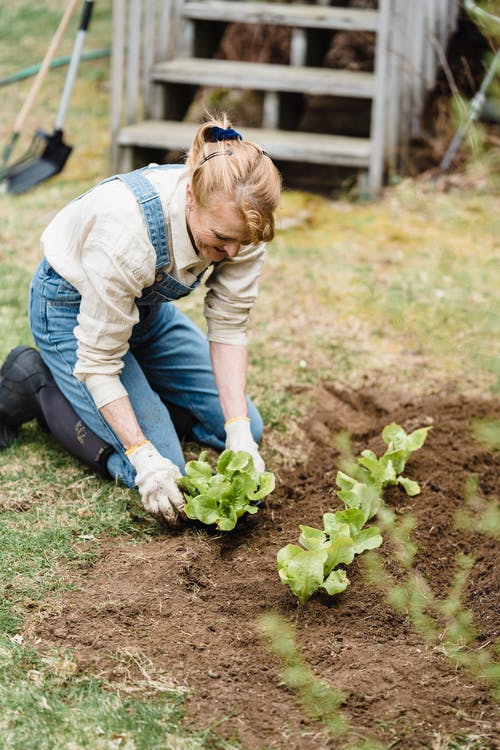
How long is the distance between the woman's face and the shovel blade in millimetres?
3688

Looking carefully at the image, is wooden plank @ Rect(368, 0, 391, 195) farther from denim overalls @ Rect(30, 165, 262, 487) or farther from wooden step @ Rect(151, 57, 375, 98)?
denim overalls @ Rect(30, 165, 262, 487)

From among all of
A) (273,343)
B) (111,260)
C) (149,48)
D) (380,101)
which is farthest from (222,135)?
(149,48)

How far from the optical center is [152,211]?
8.31 feet

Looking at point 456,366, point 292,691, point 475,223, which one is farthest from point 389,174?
point 292,691

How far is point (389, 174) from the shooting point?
19.6ft

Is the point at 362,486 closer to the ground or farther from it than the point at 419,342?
farther from it

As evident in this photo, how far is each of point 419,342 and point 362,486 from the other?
162 centimetres

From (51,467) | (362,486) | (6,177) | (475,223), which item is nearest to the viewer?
(362,486)

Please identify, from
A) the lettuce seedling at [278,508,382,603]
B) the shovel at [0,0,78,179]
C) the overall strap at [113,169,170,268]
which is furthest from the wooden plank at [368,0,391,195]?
the lettuce seedling at [278,508,382,603]

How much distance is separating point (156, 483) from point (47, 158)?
4003 millimetres

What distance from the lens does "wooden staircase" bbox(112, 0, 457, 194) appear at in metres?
5.62

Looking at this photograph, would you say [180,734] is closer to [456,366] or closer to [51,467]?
[51,467]

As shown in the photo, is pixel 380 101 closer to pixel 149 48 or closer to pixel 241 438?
pixel 149 48

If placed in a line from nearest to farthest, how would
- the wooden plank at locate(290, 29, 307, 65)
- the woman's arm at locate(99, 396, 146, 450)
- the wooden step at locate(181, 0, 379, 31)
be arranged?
1. the woman's arm at locate(99, 396, 146, 450)
2. the wooden step at locate(181, 0, 379, 31)
3. the wooden plank at locate(290, 29, 307, 65)
